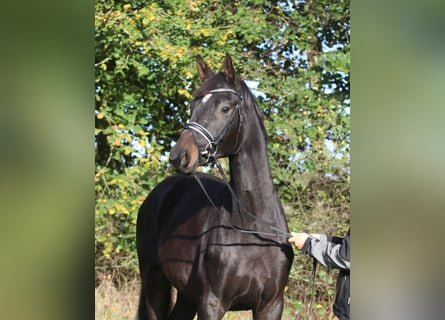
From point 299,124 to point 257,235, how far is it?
11.3 ft

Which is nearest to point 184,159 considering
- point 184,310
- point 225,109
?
point 225,109

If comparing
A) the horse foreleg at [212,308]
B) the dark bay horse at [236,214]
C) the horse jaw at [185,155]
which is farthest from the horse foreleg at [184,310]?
the horse jaw at [185,155]

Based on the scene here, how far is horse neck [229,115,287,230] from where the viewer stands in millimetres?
3369

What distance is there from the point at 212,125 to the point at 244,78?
12.4ft

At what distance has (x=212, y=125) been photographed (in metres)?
3.23

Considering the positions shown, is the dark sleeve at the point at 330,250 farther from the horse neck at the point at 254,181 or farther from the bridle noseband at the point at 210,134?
the bridle noseband at the point at 210,134

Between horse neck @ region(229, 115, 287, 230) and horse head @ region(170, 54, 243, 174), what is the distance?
0.24 ft

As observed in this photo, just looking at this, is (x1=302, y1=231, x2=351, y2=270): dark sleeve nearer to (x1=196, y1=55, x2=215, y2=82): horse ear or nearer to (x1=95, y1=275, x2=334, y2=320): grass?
(x1=196, y1=55, x2=215, y2=82): horse ear

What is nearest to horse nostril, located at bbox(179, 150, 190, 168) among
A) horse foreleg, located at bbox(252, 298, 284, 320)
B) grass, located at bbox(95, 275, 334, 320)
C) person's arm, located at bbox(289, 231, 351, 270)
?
person's arm, located at bbox(289, 231, 351, 270)

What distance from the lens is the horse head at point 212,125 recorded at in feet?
10.2

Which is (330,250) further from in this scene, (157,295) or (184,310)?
(157,295)
